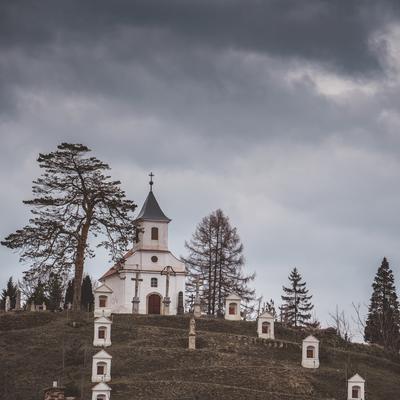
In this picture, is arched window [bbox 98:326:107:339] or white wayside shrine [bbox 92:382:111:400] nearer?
white wayside shrine [bbox 92:382:111:400]

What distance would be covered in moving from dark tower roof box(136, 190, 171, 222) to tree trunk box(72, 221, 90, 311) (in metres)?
10.3

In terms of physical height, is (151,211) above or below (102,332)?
above

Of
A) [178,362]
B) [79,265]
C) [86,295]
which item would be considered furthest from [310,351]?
[86,295]

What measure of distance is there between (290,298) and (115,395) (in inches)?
1442

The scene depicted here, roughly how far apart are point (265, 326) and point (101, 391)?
1576 cm

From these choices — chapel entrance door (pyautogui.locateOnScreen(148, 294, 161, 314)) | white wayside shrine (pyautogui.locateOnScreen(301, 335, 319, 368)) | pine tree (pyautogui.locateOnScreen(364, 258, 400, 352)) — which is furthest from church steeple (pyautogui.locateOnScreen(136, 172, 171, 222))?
white wayside shrine (pyautogui.locateOnScreen(301, 335, 319, 368))

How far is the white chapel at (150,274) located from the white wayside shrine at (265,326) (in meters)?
11.8

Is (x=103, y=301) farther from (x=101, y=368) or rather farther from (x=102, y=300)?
(x=101, y=368)

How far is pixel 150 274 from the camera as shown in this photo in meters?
69.1

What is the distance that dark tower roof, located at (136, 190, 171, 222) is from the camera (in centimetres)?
7062

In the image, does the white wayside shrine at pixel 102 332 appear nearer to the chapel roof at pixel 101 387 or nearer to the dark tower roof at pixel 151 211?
the chapel roof at pixel 101 387

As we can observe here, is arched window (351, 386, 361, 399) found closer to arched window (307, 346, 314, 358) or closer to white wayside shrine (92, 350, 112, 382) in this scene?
arched window (307, 346, 314, 358)

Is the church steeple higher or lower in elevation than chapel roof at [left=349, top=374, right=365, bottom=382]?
higher

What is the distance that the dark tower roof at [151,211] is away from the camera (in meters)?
70.6
